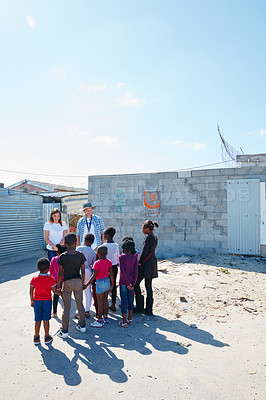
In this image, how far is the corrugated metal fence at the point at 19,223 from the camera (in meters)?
10.5

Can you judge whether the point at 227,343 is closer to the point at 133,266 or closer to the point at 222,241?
the point at 133,266

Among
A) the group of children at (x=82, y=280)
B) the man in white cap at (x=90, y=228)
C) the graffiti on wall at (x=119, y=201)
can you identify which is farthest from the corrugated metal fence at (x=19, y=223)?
the group of children at (x=82, y=280)

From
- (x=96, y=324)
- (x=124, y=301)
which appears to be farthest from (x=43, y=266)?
(x=124, y=301)

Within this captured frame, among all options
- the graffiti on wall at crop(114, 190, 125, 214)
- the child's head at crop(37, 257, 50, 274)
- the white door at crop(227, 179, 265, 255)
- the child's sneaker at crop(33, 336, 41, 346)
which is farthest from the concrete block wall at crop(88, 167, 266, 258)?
the child's sneaker at crop(33, 336, 41, 346)

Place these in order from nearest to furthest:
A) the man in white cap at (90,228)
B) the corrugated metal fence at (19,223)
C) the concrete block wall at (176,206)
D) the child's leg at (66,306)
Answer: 1. the child's leg at (66,306)
2. the man in white cap at (90,228)
3. the concrete block wall at (176,206)
4. the corrugated metal fence at (19,223)

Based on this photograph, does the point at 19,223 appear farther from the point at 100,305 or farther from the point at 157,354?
the point at 157,354

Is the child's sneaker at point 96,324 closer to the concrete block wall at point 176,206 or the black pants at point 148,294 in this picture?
the black pants at point 148,294

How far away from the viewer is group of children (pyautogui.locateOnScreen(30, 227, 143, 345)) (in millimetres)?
3730

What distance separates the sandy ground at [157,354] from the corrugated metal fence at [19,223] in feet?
17.6

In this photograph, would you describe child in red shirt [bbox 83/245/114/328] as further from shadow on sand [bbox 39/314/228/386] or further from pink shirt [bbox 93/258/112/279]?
shadow on sand [bbox 39/314/228/386]

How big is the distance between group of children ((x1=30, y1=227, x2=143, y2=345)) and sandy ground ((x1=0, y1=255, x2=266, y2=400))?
0.23 metres

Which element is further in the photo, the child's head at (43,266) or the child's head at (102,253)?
the child's head at (102,253)

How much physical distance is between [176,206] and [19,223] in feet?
20.8

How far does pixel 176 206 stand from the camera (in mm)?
9336
